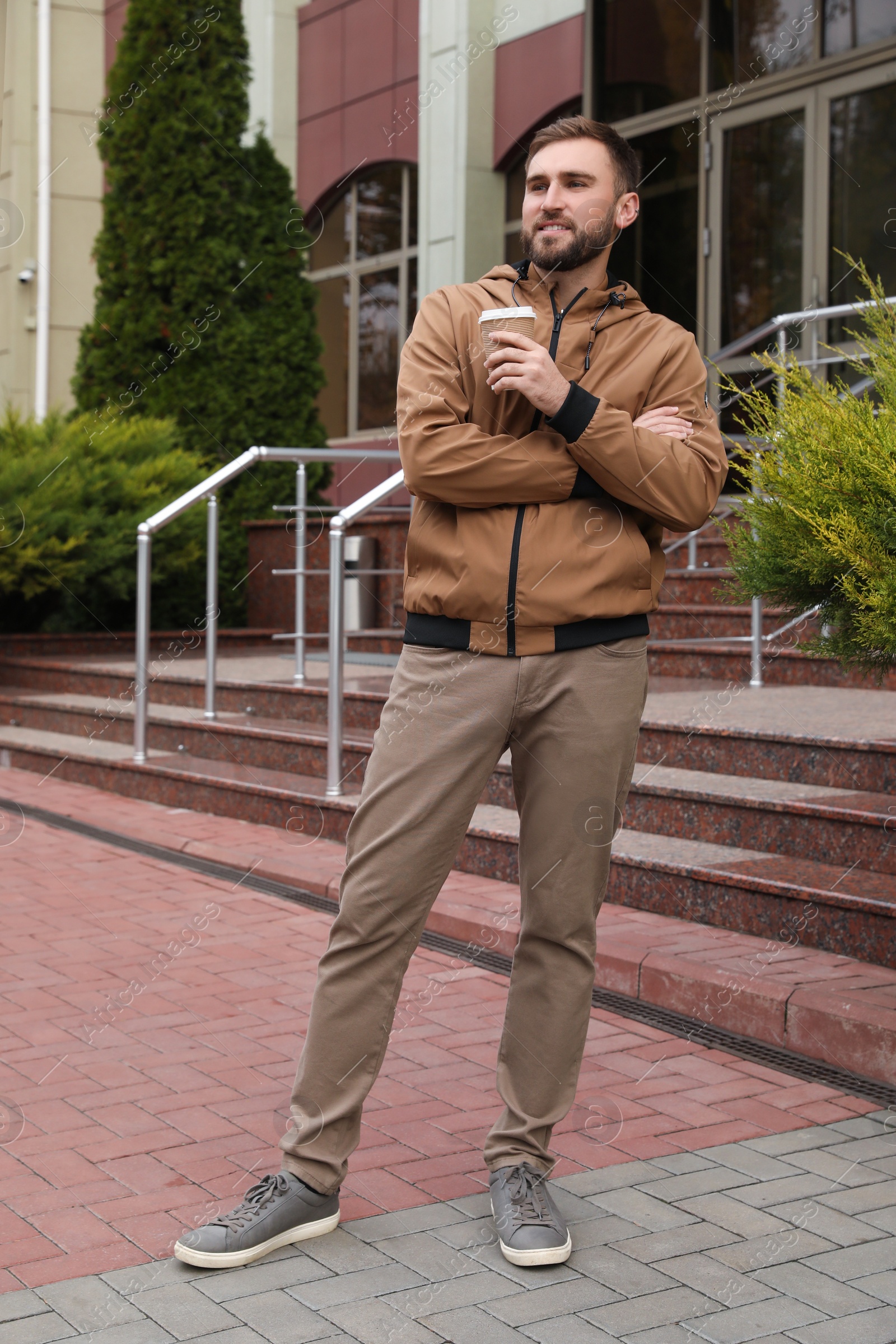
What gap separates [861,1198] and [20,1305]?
1.69 m

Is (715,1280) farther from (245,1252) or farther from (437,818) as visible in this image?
(437,818)

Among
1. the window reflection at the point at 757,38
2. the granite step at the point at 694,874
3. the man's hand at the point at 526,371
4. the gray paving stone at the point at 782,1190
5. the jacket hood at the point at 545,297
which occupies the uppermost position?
the window reflection at the point at 757,38

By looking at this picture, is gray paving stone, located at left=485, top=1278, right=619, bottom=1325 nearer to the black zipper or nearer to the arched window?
the black zipper

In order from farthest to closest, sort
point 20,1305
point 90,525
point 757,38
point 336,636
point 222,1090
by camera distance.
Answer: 1. point 90,525
2. point 757,38
3. point 336,636
4. point 222,1090
5. point 20,1305

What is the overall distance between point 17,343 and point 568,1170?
1648cm

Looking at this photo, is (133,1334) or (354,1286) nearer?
(133,1334)

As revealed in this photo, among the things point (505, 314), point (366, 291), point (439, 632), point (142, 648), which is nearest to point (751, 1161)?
point (439, 632)

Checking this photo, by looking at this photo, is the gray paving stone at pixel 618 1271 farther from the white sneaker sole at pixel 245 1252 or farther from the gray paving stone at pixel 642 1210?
the white sneaker sole at pixel 245 1252

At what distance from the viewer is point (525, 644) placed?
279 cm

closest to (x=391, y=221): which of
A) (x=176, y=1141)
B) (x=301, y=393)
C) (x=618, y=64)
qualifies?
(x=301, y=393)

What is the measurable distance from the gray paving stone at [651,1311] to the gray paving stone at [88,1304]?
804mm

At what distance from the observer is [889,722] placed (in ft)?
18.5

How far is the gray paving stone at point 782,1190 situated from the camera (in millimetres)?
3105

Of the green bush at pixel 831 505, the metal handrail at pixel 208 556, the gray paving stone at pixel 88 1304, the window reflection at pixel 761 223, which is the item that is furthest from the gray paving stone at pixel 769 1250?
the window reflection at pixel 761 223
